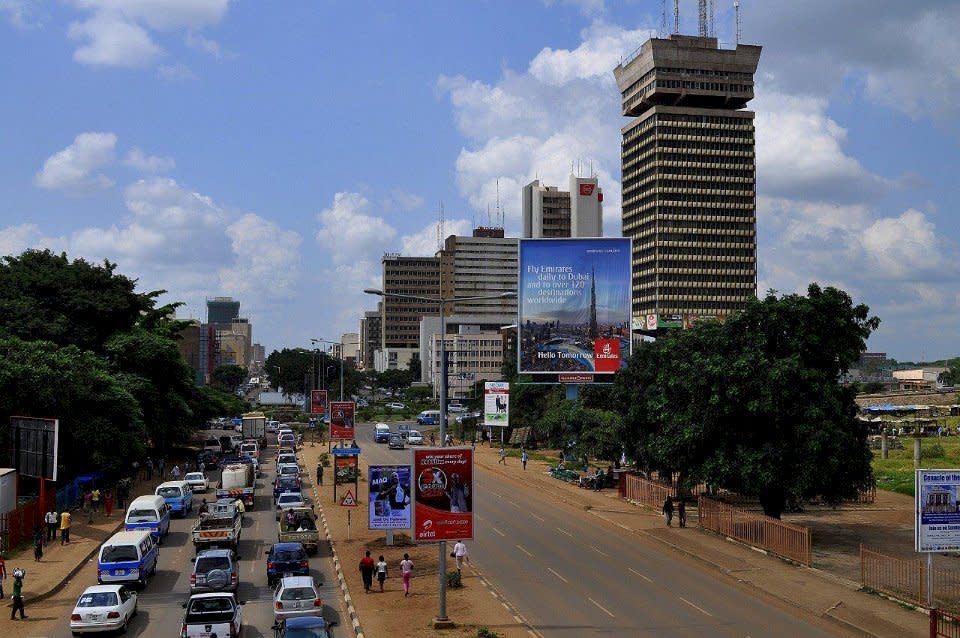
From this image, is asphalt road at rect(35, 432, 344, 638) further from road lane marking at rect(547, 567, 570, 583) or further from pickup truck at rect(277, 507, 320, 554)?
road lane marking at rect(547, 567, 570, 583)

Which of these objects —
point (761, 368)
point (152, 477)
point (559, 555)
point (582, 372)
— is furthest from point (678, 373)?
point (152, 477)

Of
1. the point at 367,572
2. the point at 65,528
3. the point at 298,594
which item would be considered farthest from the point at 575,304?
the point at 298,594

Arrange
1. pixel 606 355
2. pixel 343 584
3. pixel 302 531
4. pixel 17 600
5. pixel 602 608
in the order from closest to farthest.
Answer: pixel 17 600
pixel 602 608
pixel 343 584
pixel 302 531
pixel 606 355

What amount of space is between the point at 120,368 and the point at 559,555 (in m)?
43.4

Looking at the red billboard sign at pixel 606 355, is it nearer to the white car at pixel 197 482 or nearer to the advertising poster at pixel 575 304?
the advertising poster at pixel 575 304

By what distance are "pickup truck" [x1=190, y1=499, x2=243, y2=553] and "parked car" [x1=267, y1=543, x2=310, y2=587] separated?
5189 mm

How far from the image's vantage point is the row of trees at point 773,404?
42.1 metres

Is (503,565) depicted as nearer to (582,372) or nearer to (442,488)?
(442,488)

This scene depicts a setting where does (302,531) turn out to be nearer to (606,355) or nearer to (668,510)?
(668,510)

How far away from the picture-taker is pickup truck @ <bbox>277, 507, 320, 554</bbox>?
127 ft

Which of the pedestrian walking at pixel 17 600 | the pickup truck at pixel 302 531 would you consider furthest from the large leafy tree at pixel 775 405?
the pedestrian walking at pixel 17 600

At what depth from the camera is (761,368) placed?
43375 mm

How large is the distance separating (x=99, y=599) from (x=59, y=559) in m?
14.2

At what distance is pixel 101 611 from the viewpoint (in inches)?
1008
